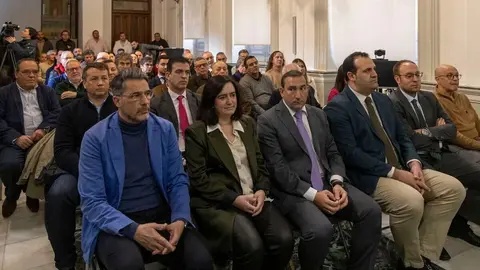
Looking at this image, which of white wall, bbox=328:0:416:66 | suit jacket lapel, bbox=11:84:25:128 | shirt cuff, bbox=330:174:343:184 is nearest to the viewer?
shirt cuff, bbox=330:174:343:184

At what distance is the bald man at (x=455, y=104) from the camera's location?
11.3 feet

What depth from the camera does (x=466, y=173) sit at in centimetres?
310

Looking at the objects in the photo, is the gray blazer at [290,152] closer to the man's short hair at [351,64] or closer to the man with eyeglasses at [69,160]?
the man's short hair at [351,64]

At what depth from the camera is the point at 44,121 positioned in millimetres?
3498

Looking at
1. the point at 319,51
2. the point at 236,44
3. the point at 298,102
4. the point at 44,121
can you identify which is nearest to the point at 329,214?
the point at 298,102

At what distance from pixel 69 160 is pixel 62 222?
1.19 feet

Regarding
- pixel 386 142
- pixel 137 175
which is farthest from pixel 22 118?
pixel 386 142

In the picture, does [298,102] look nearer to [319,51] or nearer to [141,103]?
[141,103]

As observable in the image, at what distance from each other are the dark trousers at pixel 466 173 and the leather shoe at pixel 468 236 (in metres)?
0.05

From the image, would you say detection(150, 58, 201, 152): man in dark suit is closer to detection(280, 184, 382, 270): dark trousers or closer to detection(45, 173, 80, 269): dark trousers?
detection(45, 173, 80, 269): dark trousers

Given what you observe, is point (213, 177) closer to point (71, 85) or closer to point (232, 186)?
point (232, 186)

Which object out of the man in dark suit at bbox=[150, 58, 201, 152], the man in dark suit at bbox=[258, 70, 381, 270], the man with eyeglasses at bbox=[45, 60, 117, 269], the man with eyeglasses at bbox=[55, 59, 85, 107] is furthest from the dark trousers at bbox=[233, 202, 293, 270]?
the man with eyeglasses at bbox=[55, 59, 85, 107]

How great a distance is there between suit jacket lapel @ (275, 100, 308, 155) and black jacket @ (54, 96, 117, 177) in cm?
110

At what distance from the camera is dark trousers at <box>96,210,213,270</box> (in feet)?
6.10
